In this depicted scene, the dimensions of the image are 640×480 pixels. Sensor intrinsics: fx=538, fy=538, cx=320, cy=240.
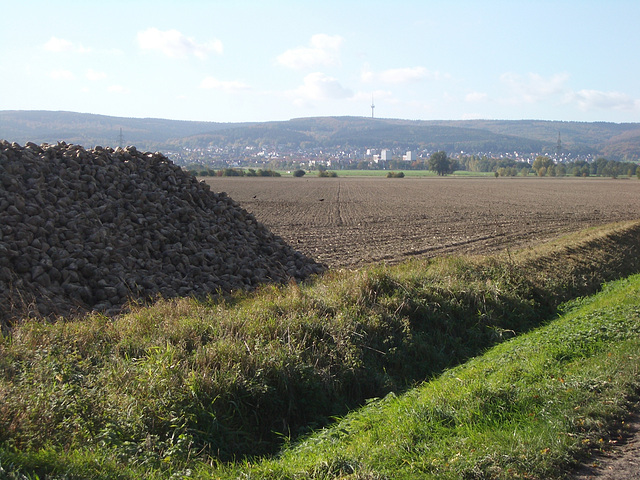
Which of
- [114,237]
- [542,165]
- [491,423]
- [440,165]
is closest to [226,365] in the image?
[491,423]

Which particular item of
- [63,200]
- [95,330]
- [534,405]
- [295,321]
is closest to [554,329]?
[534,405]

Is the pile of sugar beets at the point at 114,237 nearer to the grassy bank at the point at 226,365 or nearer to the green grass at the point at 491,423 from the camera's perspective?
the grassy bank at the point at 226,365

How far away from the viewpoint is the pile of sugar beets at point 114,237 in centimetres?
1030

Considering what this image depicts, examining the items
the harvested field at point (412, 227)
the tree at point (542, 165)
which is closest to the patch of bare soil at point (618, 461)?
the harvested field at point (412, 227)

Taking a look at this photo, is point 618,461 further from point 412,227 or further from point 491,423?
point 412,227

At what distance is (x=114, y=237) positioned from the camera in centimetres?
1196

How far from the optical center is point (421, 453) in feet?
16.3

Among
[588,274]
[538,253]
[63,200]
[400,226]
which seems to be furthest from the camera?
[400,226]

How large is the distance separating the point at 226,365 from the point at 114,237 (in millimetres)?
6713

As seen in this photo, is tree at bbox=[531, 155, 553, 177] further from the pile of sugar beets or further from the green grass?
the green grass

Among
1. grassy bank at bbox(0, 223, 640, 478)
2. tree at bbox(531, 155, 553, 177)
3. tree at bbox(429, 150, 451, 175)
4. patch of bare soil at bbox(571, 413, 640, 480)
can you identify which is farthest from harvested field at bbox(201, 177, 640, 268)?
tree at bbox(531, 155, 553, 177)

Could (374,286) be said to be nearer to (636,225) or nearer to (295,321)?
(295,321)

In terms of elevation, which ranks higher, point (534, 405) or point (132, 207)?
point (132, 207)

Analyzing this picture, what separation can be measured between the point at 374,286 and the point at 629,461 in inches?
221
